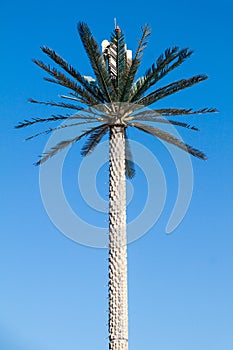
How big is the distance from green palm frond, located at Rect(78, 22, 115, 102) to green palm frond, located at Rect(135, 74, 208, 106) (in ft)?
2.63

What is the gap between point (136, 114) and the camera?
19422 millimetres

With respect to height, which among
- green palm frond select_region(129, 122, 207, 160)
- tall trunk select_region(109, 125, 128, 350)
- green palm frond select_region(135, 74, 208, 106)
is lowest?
tall trunk select_region(109, 125, 128, 350)

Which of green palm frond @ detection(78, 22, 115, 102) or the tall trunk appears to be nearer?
the tall trunk

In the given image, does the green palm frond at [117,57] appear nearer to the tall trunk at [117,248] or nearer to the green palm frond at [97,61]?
the green palm frond at [97,61]

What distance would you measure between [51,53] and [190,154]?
14.6 ft

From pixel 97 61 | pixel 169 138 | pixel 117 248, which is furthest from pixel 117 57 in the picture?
pixel 117 248

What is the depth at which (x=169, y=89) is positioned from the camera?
1966 centimetres

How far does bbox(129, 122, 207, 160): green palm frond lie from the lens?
19.7 m

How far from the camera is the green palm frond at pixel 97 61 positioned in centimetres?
1900

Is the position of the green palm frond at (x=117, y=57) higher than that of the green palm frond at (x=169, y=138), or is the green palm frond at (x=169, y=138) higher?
the green palm frond at (x=117, y=57)

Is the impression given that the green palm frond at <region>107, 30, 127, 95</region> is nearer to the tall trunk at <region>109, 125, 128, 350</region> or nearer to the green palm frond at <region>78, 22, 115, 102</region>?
the green palm frond at <region>78, 22, 115, 102</region>

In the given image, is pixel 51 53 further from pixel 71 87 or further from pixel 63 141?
pixel 63 141

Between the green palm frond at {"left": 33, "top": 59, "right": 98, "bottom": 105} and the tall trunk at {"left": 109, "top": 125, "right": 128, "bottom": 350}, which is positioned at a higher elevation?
the green palm frond at {"left": 33, "top": 59, "right": 98, "bottom": 105}

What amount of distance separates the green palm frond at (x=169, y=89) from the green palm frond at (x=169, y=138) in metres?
0.60
